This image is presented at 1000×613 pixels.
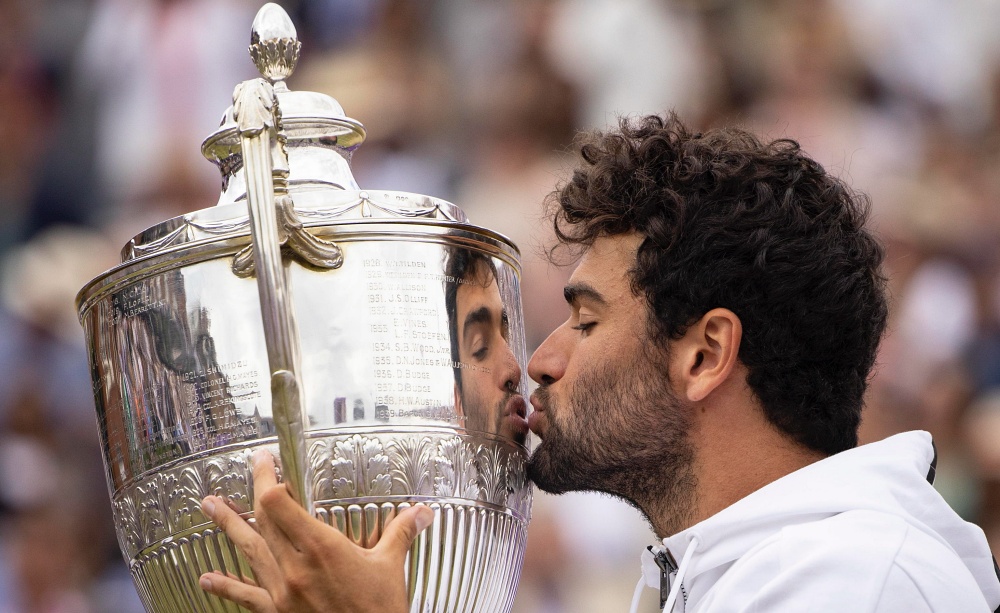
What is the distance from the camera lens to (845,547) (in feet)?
5.91

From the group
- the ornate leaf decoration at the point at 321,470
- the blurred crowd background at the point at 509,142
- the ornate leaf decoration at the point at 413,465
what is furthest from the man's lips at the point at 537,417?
the blurred crowd background at the point at 509,142

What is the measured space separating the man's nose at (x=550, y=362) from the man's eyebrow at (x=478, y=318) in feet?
0.69

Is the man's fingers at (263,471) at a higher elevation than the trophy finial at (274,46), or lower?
lower

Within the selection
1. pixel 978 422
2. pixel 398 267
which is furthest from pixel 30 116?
pixel 398 267

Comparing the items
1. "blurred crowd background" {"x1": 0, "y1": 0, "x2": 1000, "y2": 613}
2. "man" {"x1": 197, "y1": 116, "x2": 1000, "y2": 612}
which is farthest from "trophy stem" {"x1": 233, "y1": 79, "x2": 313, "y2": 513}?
"blurred crowd background" {"x1": 0, "y1": 0, "x2": 1000, "y2": 613}

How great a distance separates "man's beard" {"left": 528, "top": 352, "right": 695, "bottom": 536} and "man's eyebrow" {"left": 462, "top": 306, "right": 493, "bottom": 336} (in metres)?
0.23

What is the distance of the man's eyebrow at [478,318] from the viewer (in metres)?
2.09

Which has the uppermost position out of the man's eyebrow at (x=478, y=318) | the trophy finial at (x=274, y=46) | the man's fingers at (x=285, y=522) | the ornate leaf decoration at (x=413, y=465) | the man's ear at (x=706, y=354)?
the trophy finial at (x=274, y=46)

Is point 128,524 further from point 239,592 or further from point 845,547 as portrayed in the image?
point 845,547

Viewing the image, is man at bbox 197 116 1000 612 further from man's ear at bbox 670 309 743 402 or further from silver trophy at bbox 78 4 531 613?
silver trophy at bbox 78 4 531 613

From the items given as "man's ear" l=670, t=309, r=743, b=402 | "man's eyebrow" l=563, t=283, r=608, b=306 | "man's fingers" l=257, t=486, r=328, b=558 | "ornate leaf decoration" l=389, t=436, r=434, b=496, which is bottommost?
"man's fingers" l=257, t=486, r=328, b=558

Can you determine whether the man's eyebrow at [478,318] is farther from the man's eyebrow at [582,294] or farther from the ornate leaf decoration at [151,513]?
the ornate leaf decoration at [151,513]

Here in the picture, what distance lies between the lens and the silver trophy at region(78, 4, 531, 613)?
1.92 m

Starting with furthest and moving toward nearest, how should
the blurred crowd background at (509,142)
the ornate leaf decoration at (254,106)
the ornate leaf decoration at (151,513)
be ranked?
the blurred crowd background at (509,142) → the ornate leaf decoration at (151,513) → the ornate leaf decoration at (254,106)
